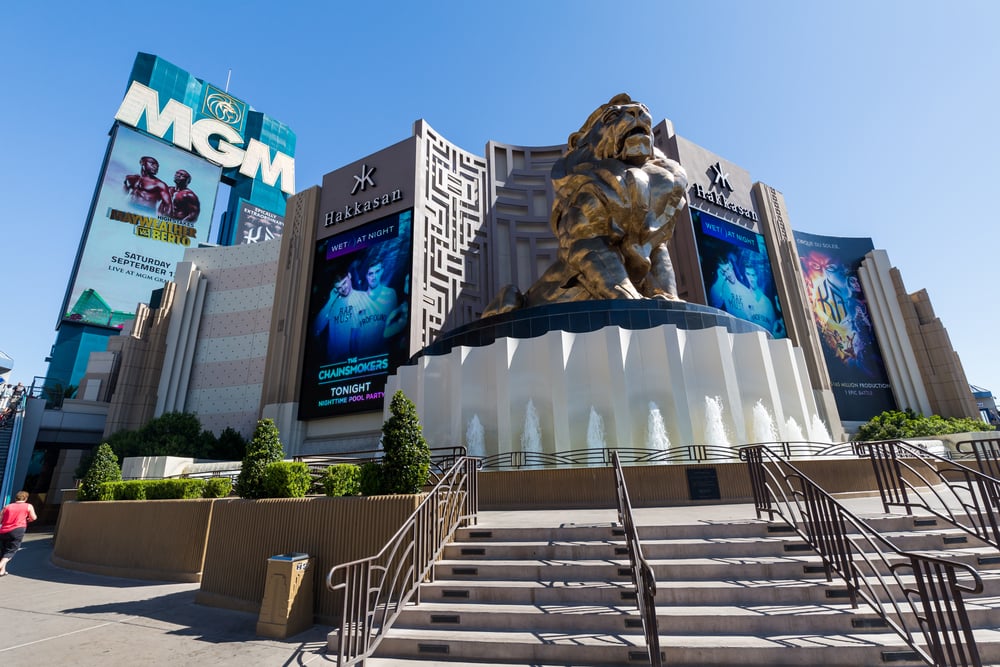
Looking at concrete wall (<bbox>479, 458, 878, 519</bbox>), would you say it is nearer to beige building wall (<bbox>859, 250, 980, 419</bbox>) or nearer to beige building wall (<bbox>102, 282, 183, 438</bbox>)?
beige building wall (<bbox>102, 282, 183, 438</bbox>)

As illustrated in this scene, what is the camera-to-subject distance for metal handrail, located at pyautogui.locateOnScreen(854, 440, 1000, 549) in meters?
5.27

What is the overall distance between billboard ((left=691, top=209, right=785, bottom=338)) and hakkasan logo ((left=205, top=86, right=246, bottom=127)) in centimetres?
6391

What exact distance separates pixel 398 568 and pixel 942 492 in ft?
37.6

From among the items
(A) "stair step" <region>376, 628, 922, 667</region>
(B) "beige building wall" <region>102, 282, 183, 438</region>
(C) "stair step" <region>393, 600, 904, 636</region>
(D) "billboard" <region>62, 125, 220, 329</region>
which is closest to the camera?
(A) "stair step" <region>376, 628, 922, 667</region>

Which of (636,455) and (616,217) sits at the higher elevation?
(616,217)

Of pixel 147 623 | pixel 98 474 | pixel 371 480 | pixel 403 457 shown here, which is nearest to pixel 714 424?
pixel 403 457

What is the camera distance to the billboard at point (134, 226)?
1863 inches

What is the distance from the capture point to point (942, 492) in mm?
9727

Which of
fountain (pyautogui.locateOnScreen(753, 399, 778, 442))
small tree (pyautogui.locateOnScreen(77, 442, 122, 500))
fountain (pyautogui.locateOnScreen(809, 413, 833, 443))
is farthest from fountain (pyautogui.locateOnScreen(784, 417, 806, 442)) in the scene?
small tree (pyautogui.locateOnScreen(77, 442, 122, 500))

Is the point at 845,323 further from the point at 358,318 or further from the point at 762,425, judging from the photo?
the point at 358,318

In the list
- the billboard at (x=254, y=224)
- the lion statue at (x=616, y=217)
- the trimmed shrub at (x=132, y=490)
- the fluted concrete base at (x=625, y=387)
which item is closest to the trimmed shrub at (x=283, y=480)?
the trimmed shrub at (x=132, y=490)

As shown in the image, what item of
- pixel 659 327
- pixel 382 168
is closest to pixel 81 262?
pixel 382 168

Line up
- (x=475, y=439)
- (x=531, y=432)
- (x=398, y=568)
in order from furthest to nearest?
(x=475, y=439)
(x=531, y=432)
(x=398, y=568)

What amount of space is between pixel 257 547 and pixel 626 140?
54.8 ft
